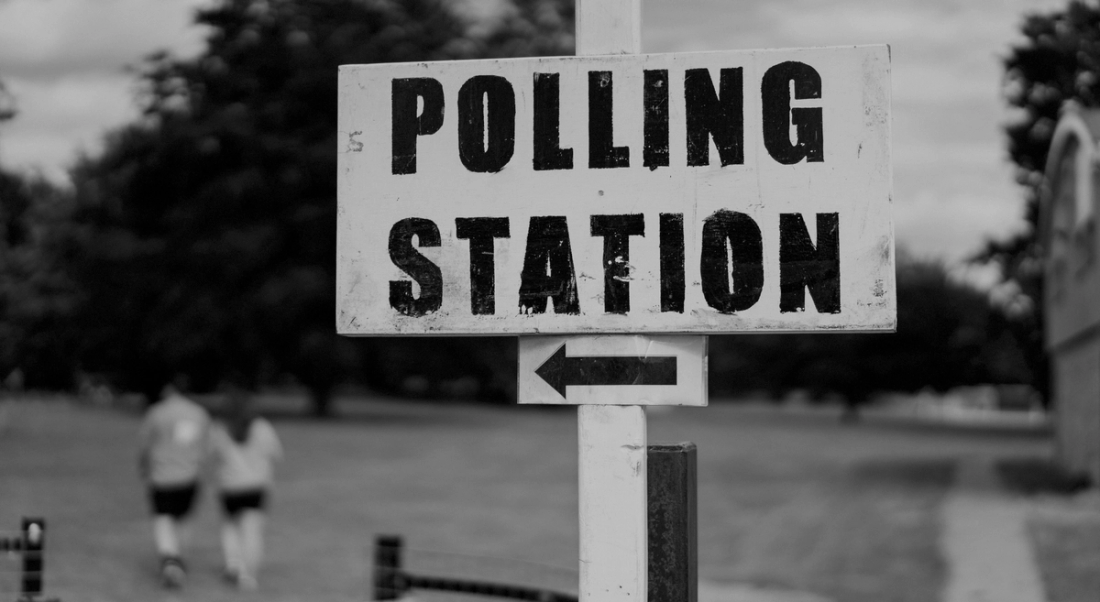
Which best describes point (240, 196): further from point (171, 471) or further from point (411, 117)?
point (411, 117)

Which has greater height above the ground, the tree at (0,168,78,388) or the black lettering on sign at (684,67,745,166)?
the tree at (0,168,78,388)

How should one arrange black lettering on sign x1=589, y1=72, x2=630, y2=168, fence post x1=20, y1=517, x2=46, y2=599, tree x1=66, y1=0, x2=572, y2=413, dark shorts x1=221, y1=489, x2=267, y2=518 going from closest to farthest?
black lettering on sign x1=589, y1=72, x2=630, y2=168, fence post x1=20, y1=517, x2=46, y2=599, dark shorts x1=221, y1=489, x2=267, y2=518, tree x1=66, y1=0, x2=572, y2=413

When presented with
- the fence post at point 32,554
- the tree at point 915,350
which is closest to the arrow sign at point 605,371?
the fence post at point 32,554

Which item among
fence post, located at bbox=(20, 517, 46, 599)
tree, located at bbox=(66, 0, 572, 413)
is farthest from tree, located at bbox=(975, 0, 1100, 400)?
fence post, located at bbox=(20, 517, 46, 599)

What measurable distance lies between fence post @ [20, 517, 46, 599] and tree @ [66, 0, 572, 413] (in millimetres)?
27778

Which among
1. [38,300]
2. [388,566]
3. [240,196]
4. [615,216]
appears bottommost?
[388,566]

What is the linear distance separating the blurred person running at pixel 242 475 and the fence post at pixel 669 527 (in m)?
7.89

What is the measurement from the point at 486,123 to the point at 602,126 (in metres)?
0.31

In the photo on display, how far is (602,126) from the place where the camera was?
10.3ft

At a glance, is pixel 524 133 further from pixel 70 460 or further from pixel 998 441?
pixel 998 441

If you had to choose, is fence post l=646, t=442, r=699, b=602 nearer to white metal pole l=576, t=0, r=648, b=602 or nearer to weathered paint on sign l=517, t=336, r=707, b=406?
white metal pole l=576, t=0, r=648, b=602

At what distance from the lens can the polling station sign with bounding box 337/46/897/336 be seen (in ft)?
9.94

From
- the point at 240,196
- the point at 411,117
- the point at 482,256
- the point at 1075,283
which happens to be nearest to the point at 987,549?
the point at 1075,283

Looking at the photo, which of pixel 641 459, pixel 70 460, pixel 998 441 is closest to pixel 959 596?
pixel 641 459
